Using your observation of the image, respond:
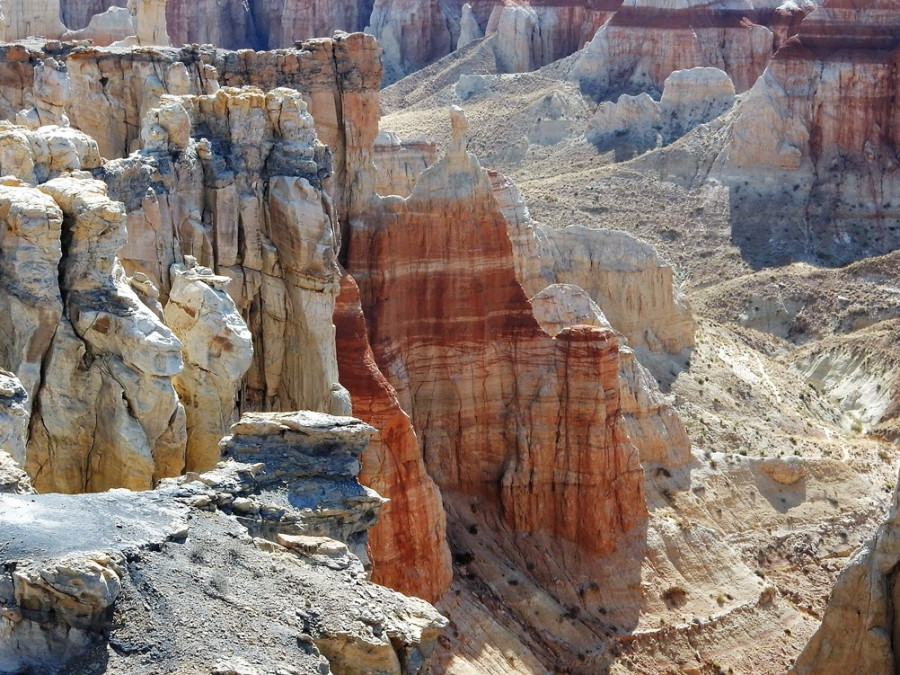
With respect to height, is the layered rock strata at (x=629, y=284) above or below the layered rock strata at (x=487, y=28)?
Answer: below

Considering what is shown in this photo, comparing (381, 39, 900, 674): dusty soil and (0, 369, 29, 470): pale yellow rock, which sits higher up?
(0, 369, 29, 470): pale yellow rock

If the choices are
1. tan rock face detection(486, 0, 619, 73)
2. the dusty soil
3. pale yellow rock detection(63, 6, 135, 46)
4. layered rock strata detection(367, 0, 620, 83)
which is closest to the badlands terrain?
the dusty soil

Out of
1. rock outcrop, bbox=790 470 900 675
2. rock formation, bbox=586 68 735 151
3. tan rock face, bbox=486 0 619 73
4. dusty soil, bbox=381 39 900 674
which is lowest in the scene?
dusty soil, bbox=381 39 900 674

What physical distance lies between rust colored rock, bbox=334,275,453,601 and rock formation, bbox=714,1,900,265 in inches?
2804

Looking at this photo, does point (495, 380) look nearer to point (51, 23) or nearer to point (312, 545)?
point (312, 545)

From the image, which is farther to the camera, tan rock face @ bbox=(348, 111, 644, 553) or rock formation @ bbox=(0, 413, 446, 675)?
tan rock face @ bbox=(348, 111, 644, 553)

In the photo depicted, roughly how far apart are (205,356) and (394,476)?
11.3 metres

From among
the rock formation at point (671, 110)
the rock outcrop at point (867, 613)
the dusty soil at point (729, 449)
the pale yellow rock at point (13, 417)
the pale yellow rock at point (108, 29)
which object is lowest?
the dusty soil at point (729, 449)

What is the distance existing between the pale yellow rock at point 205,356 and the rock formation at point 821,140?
269 ft

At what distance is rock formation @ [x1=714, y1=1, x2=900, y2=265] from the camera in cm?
11450

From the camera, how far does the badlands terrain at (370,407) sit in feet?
78.1

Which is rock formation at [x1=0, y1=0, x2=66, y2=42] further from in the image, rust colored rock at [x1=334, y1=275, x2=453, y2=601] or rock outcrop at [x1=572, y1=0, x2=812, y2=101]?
rock outcrop at [x1=572, y1=0, x2=812, y2=101]

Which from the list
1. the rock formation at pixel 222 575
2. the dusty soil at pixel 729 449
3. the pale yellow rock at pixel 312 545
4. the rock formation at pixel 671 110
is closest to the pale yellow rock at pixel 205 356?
the rock formation at pixel 222 575

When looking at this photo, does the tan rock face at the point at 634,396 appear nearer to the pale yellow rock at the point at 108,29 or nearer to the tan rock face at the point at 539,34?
the pale yellow rock at the point at 108,29
